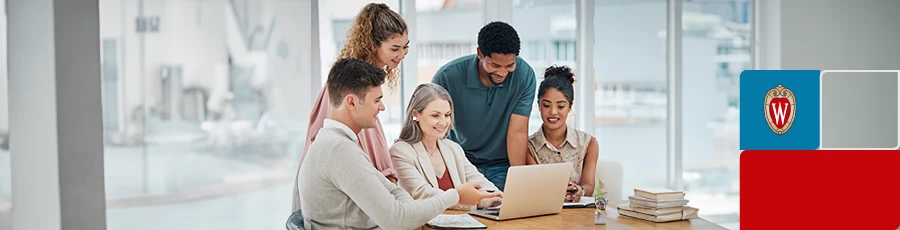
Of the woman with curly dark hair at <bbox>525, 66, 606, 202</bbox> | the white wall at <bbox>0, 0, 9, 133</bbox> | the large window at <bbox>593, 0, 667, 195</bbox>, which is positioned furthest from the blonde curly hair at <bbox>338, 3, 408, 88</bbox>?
the large window at <bbox>593, 0, 667, 195</bbox>

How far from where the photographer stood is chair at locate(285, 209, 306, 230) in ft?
7.78

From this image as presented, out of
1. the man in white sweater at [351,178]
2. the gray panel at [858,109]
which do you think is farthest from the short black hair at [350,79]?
the gray panel at [858,109]

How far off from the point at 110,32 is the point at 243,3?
0.78m

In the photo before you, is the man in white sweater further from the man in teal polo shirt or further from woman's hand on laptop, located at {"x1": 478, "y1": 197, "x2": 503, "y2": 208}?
the man in teal polo shirt

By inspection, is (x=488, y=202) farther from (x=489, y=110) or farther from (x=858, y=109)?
(x=858, y=109)

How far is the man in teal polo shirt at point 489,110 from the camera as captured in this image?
3611mm

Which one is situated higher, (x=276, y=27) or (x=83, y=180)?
(x=276, y=27)

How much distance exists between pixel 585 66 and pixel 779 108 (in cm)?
252

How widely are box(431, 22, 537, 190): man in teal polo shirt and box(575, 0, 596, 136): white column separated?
2.05 m

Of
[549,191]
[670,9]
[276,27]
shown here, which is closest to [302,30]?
[276,27]

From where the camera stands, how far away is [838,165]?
10.5ft

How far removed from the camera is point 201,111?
14.4ft

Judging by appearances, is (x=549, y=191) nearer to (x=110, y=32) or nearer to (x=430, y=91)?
(x=430, y=91)

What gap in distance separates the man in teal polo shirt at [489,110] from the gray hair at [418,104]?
44 centimetres
